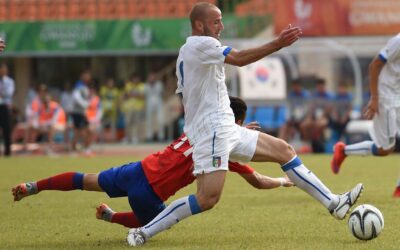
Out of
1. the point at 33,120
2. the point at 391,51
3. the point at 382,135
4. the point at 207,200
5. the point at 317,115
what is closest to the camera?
the point at 207,200

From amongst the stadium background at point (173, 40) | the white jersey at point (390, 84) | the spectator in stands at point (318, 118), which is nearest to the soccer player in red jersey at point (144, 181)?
the white jersey at point (390, 84)

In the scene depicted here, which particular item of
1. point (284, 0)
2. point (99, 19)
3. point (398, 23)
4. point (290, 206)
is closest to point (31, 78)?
point (99, 19)

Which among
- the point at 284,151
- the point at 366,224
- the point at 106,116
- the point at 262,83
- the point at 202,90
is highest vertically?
the point at 202,90

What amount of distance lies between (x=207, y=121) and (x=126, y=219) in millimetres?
1297

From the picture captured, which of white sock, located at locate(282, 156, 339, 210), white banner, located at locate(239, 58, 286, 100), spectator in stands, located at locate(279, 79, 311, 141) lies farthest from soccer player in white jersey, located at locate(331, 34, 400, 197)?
white banner, located at locate(239, 58, 286, 100)

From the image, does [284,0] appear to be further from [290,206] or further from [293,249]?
[293,249]

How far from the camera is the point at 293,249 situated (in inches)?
296

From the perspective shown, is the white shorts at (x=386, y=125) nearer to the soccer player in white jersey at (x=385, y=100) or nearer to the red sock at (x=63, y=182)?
the soccer player in white jersey at (x=385, y=100)

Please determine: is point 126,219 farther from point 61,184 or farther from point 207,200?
point 207,200

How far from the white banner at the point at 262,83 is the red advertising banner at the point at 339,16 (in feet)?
12.2

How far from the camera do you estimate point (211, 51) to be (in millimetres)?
7637

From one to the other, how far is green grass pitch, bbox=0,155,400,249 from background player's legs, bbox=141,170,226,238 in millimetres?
188

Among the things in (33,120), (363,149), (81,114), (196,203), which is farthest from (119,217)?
(33,120)

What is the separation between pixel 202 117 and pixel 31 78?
2808 cm
